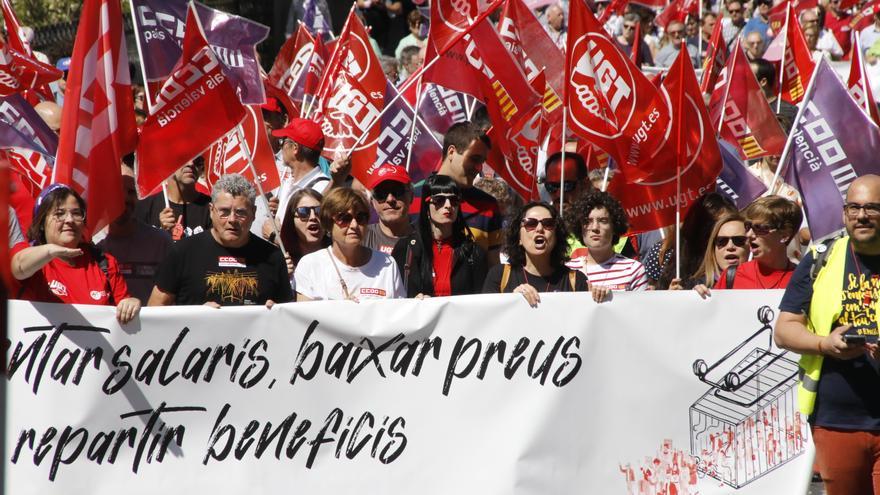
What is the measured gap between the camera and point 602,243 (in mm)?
7746

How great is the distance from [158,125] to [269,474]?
2394 millimetres

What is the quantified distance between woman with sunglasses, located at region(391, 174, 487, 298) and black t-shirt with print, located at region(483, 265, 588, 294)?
309 mm

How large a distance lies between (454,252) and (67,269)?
6.84ft

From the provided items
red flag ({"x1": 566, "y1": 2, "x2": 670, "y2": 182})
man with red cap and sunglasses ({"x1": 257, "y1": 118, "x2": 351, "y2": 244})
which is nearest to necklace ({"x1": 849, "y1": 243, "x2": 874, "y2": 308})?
red flag ({"x1": 566, "y1": 2, "x2": 670, "y2": 182})

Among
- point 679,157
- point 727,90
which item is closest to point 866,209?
point 679,157

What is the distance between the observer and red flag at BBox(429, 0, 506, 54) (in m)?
9.70

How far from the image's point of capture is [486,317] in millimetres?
6879

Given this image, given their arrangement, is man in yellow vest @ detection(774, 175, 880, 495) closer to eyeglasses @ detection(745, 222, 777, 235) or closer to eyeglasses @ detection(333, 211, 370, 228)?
eyeglasses @ detection(745, 222, 777, 235)

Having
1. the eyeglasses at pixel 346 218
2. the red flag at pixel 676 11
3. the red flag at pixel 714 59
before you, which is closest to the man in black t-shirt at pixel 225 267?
the eyeglasses at pixel 346 218

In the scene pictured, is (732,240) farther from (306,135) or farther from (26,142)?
(26,142)

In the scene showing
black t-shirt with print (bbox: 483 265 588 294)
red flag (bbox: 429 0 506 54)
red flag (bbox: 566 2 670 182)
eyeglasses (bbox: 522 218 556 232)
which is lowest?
black t-shirt with print (bbox: 483 265 588 294)

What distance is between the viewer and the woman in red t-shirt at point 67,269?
6617 millimetres

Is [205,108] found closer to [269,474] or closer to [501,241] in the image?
[501,241]

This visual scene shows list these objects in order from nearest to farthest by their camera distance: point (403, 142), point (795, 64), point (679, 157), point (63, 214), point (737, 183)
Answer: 1. point (63, 214)
2. point (679, 157)
3. point (737, 183)
4. point (403, 142)
5. point (795, 64)
